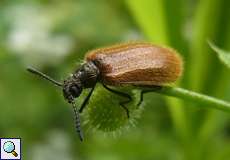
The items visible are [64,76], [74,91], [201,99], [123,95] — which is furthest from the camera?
[64,76]

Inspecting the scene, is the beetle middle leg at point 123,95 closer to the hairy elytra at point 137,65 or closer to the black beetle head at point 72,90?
the hairy elytra at point 137,65

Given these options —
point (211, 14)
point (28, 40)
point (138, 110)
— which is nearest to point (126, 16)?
point (28, 40)

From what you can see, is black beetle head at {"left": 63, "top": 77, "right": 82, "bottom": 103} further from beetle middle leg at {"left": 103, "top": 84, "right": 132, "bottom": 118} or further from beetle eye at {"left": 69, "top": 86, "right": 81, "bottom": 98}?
beetle middle leg at {"left": 103, "top": 84, "right": 132, "bottom": 118}

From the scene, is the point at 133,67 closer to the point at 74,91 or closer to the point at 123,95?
the point at 123,95

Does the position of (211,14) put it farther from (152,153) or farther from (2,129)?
(2,129)

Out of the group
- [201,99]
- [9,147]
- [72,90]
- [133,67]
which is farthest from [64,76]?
[201,99]

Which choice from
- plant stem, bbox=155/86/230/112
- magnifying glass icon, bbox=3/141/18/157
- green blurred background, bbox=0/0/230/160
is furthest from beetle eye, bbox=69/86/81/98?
green blurred background, bbox=0/0/230/160

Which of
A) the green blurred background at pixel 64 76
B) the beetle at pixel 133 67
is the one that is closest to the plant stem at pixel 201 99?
the beetle at pixel 133 67

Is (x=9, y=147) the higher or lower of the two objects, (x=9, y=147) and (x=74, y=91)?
the lower

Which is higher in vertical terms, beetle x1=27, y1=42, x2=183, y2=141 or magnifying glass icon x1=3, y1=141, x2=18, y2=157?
beetle x1=27, y1=42, x2=183, y2=141
